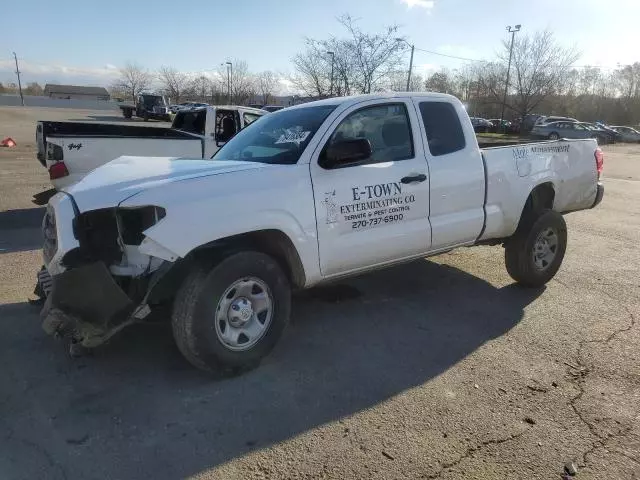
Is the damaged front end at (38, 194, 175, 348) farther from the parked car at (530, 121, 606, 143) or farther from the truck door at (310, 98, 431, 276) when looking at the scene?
the parked car at (530, 121, 606, 143)

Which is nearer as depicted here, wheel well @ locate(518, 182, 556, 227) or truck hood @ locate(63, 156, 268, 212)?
truck hood @ locate(63, 156, 268, 212)

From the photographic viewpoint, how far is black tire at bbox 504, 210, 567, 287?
5.46m

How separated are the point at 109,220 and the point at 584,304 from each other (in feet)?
14.7

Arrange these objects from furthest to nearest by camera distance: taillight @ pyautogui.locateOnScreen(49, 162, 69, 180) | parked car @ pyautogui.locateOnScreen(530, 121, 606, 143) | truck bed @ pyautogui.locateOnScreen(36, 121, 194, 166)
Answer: parked car @ pyautogui.locateOnScreen(530, 121, 606, 143) → truck bed @ pyautogui.locateOnScreen(36, 121, 194, 166) → taillight @ pyautogui.locateOnScreen(49, 162, 69, 180)

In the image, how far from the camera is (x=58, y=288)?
3297mm

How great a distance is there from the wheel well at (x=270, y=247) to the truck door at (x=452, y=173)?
4.65ft

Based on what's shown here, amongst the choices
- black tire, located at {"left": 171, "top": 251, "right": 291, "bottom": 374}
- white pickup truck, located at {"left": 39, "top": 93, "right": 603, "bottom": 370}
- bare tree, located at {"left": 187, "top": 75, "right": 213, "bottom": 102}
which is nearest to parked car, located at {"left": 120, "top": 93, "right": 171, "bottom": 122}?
bare tree, located at {"left": 187, "top": 75, "right": 213, "bottom": 102}

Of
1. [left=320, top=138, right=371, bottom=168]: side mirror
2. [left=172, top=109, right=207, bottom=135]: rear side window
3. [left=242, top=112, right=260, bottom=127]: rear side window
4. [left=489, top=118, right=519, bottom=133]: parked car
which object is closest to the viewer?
[left=320, top=138, right=371, bottom=168]: side mirror

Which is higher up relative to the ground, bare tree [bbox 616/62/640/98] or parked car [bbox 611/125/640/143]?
bare tree [bbox 616/62/640/98]

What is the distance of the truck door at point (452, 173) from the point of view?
472 centimetres

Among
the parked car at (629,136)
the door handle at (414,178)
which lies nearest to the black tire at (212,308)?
the door handle at (414,178)

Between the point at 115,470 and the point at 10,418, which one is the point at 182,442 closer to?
the point at 115,470

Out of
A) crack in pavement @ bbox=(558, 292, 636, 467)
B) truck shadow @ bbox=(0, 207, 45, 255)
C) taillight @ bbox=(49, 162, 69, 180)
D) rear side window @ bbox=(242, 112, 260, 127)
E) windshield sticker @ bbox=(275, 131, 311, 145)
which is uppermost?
rear side window @ bbox=(242, 112, 260, 127)

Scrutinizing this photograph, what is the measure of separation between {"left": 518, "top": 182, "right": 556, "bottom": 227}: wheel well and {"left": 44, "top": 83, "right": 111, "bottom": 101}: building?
12547 cm
